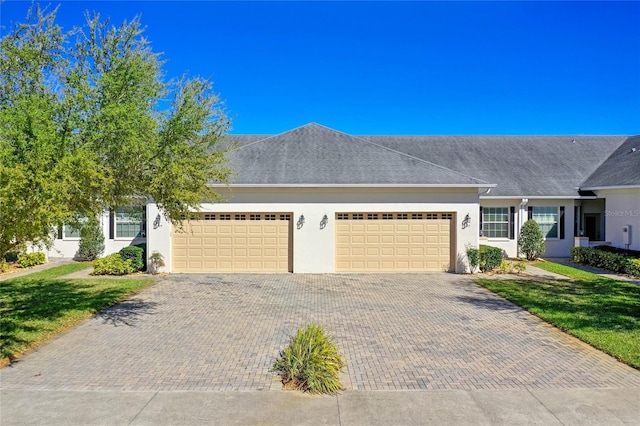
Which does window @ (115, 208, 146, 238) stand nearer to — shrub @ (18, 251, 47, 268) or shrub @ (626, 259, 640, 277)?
shrub @ (18, 251, 47, 268)

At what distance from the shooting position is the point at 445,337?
8.89 meters

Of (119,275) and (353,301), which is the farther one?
(119,275)

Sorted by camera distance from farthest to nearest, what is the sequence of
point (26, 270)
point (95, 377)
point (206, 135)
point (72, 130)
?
point (26, 270), point (206, 135), point (72, 130), point (95, 377)

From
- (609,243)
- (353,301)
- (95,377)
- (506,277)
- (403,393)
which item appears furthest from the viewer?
(609,243)

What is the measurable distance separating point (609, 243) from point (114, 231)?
70.5ft

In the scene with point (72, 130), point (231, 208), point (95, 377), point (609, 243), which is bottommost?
point (95, 377)

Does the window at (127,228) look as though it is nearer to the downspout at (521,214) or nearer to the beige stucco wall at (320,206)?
the beige stucco wall at (320,206)

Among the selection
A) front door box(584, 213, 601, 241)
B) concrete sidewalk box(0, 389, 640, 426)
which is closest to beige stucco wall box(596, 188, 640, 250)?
front door box(584, 213, 601, 241)

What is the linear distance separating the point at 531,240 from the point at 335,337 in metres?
14.1

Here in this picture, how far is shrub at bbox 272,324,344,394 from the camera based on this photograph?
6.34 metres

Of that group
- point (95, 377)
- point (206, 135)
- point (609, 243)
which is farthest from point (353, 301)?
point (609, 243)

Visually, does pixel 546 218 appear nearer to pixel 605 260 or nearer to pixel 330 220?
pixel 605 260

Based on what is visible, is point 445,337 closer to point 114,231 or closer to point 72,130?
point 72,130

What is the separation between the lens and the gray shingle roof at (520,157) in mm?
21125
